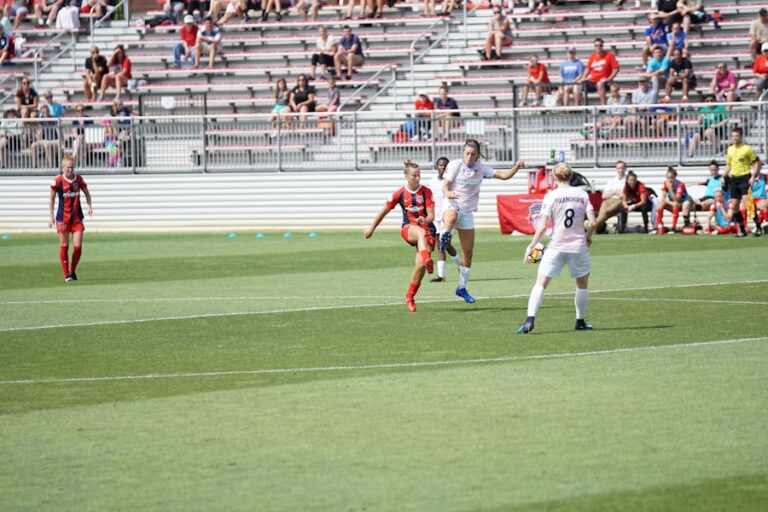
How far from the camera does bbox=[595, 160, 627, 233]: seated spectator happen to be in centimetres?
3069

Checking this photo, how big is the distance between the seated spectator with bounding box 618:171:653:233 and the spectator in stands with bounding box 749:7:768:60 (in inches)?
201

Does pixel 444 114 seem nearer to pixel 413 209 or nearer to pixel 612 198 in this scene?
pixel 612 198

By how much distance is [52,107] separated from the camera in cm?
3825

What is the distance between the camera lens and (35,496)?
25.2 ft

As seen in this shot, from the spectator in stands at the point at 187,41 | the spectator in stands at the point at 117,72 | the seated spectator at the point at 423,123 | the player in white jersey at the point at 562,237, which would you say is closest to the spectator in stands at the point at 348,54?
the seated spectator at the point at 423,123

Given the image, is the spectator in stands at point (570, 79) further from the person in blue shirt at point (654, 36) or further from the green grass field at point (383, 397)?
the green grass field at point (383, 397)

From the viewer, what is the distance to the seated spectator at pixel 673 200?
30094 millimetres

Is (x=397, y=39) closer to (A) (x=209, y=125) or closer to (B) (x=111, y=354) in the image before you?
(A) (x=209, y=125)

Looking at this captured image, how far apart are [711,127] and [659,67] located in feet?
10.0

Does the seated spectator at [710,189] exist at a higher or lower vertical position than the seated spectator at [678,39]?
lower

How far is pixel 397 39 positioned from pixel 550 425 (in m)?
30.8

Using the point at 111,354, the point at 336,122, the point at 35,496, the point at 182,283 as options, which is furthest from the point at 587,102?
the point at 35,496

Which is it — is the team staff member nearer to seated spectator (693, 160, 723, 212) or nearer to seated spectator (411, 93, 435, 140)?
seated spectator (693, 160, 723, 212)

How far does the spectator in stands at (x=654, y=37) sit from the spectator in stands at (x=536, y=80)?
2.41m
